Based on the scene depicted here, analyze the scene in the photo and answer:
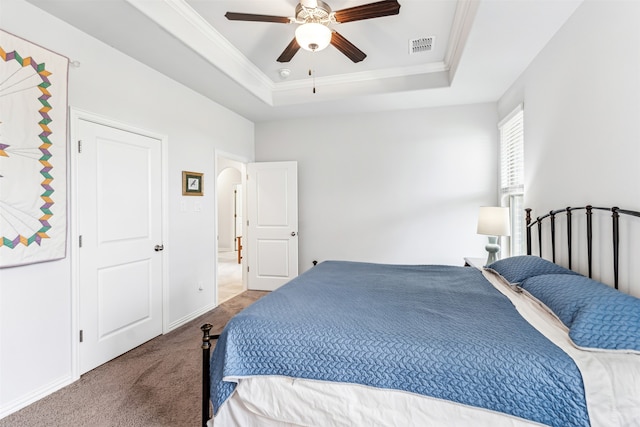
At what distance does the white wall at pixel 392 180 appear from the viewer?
13.5ft

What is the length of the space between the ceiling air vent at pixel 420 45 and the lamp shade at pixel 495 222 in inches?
70.6

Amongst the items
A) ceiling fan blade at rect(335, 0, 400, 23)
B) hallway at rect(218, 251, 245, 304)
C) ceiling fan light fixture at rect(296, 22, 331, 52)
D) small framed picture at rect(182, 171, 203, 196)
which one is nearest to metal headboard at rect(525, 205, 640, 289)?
ceiling fan blade at rect(335, 0, 400, 23)

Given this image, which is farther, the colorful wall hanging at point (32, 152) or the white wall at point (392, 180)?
the white wall at point (392, 180)

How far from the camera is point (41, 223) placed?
2109 millimetres

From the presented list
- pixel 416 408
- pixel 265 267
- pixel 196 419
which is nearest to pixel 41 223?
pixel 196 419

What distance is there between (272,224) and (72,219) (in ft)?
8.78

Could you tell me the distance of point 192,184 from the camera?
3.62 meters

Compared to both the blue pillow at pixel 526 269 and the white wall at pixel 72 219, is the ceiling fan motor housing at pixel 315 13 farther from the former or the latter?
the blue pillow at pixel 526 269

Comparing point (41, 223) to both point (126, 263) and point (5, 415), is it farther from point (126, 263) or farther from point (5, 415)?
point (5, 415)

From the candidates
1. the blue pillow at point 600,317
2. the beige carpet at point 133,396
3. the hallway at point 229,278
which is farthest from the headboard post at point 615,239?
the hallway at point 229,278

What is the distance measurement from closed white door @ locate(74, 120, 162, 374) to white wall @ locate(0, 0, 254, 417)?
5.5 inches

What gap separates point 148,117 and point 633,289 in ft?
12.7

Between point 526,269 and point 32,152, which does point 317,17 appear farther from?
point 526,269

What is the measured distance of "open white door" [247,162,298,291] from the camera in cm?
468
